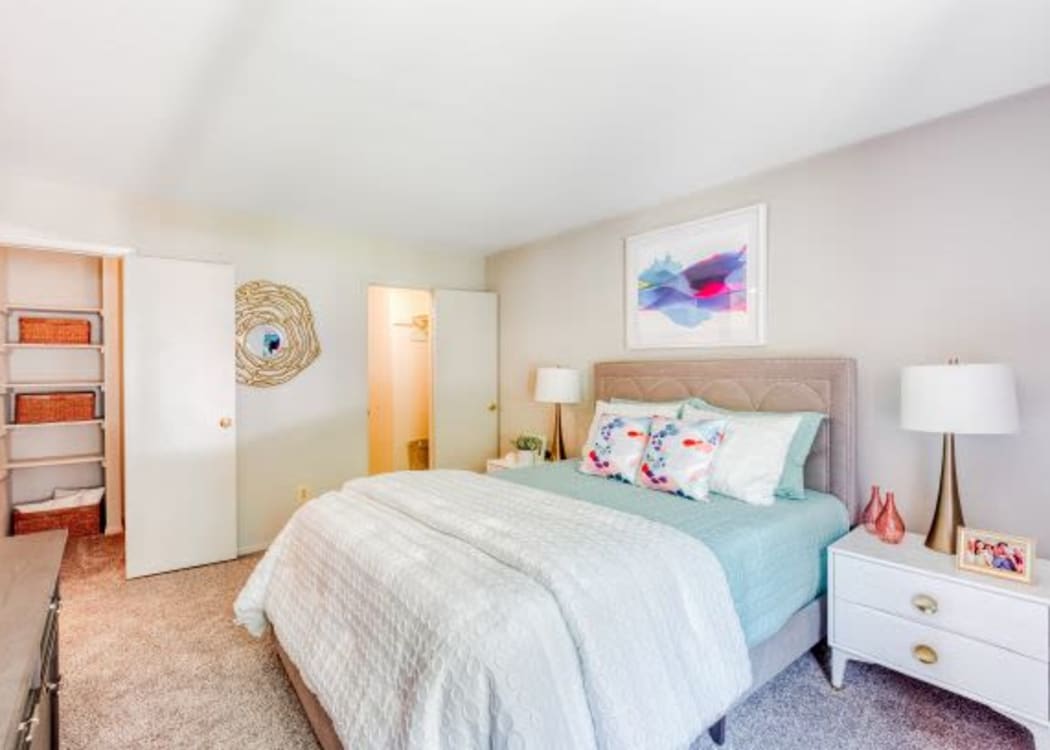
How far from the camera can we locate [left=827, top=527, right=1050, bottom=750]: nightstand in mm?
1654

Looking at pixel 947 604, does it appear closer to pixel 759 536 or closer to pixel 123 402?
pixel 759 536

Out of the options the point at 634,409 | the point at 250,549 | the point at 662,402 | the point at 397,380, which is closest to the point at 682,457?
the point at 634,409

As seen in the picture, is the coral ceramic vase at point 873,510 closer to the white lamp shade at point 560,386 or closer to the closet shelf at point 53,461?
the white lamp shade at point 560,386

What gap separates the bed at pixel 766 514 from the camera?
1855 millimetres

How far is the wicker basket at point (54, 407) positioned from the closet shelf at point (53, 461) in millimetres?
319

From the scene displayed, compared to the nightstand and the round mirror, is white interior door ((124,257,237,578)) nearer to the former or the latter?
the round mirror

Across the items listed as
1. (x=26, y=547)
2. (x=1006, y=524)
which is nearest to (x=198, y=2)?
(x=26, y=547)

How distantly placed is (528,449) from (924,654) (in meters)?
2.66

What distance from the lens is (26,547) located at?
5.24 feet

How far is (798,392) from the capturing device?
8.65 ft

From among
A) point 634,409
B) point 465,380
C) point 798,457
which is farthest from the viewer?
point 465,380

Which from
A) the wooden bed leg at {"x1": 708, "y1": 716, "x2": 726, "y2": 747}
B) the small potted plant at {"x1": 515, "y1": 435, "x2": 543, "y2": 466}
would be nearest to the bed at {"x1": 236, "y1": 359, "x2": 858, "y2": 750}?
the wooden bed leg at {"x1": 708, "y1": 716, "x2": 726, "y2": 747}

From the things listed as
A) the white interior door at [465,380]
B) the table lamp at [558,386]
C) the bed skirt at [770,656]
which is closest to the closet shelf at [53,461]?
the white interior door at [465,380]

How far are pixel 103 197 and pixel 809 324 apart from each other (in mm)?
4092
